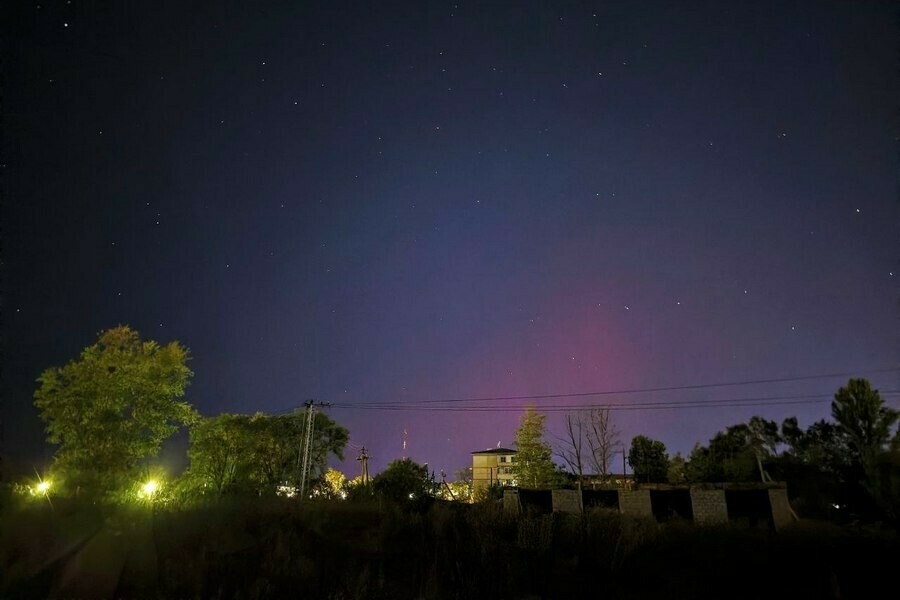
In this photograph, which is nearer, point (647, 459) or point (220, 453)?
point (220, 453)

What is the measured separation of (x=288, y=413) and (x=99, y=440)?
72.5 ft

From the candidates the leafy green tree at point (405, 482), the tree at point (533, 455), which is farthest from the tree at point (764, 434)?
the leafy green tree at point (405, 482)

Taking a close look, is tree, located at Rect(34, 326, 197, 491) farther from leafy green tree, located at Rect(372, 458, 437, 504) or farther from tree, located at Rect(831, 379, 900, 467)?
tree, located at Rect(831, 379, 900, 467)

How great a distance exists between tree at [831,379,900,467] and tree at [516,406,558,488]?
2492 cm

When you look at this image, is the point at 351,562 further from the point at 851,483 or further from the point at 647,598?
the point at 851,483

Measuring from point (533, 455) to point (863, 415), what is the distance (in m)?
28.7

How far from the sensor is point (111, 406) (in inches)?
1138

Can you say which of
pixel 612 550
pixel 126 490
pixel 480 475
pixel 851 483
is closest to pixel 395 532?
pixel 612 550

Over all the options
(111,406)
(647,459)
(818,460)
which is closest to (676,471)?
(647,459)

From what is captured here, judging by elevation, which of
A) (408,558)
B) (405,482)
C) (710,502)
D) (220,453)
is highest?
(220,453)

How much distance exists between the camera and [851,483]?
124 ft

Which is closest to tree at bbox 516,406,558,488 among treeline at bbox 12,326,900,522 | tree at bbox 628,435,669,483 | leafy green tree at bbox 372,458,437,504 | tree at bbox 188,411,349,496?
treeline at bbox 12,326,900,522

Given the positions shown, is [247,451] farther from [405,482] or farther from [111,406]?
[405,482]

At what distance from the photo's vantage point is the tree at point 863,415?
38500 mm
